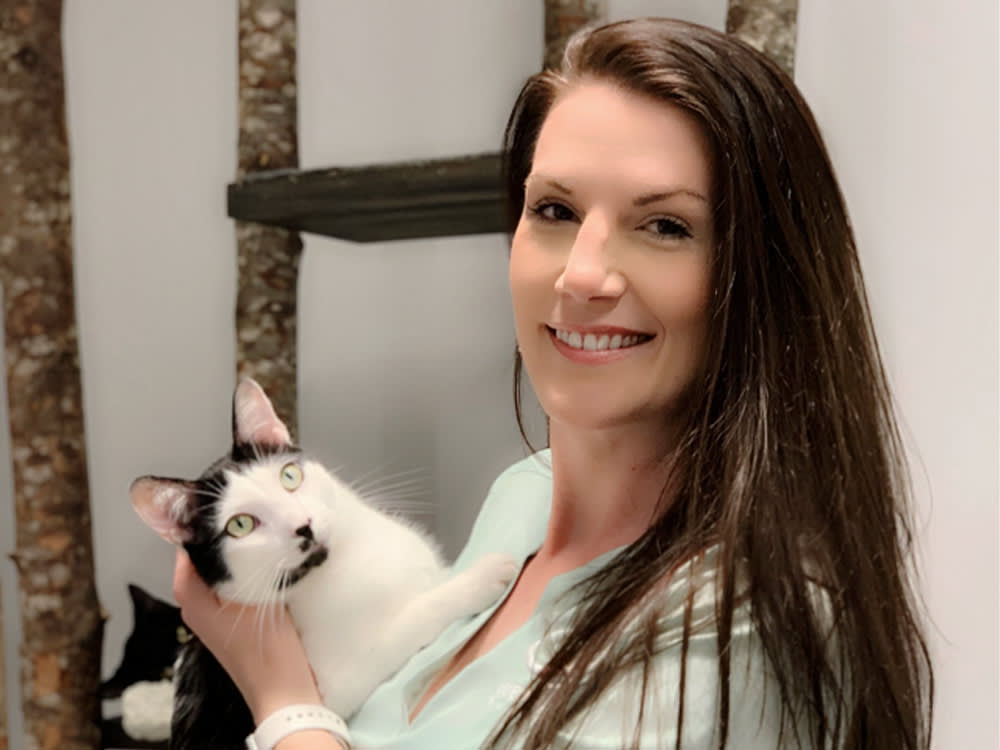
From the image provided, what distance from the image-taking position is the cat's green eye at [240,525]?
88 centimetres

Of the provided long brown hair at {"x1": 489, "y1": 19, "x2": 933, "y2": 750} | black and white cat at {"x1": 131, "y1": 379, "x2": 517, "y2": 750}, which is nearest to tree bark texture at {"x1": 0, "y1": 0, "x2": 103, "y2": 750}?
black and white cat at {"x1": 131, "y1": 379, "x2": 517, "y2": 750}

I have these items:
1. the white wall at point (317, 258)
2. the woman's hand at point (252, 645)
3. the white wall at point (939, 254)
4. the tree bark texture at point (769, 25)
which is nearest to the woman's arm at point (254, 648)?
the woman's hand at point (252, 645)

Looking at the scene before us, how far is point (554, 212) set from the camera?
72cm

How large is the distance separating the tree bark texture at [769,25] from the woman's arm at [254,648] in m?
0.84

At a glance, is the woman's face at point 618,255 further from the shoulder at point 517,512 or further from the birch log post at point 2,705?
the birch log post at point 2,705

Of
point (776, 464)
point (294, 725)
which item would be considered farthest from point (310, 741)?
point (776, 464)

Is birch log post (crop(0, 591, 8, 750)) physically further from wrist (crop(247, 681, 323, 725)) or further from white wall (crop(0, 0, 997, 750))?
wrist (crop(247, 681, 323, 725))

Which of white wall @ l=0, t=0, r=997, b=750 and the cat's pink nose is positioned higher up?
white wall @ l=0, t=0, r=997, b=750

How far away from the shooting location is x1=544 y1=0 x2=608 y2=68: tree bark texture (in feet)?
3.59

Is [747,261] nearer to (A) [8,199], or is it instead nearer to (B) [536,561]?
(B) [536,561]

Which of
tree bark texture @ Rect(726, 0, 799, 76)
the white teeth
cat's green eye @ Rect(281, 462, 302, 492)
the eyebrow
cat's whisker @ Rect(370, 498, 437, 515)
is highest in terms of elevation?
tree bark texture @ Rect(726, 0, 799, 76)

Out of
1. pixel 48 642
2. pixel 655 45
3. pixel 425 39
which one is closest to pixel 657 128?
pixel 655 45

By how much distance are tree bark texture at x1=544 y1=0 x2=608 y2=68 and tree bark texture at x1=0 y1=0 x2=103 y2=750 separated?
68 centimetres

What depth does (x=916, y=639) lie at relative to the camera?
71 centimetres
